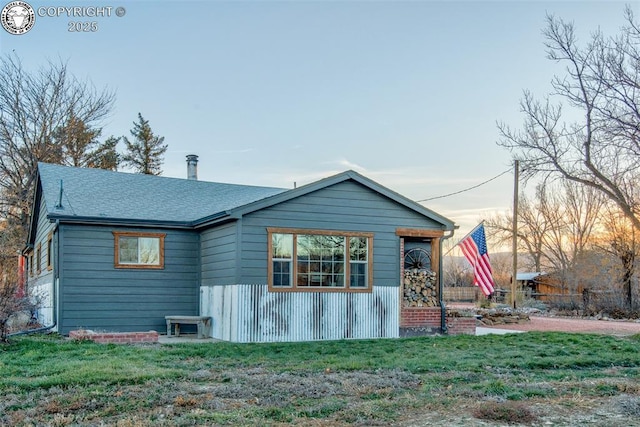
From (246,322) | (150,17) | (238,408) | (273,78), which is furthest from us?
(273,78)

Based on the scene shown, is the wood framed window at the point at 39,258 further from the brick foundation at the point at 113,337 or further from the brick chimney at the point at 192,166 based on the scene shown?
the brick foundation at the point at 113,337

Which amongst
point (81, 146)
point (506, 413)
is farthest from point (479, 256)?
point (81, 146)

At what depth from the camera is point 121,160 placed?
38500 millimetres

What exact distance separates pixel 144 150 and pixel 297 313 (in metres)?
30.3

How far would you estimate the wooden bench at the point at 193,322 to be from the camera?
42.4ft

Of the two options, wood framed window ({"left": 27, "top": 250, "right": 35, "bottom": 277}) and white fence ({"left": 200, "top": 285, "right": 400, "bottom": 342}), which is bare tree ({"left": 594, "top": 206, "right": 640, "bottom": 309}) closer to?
white fence ({"left": 200, "top": 285, "right": 400, "bottom": 342})

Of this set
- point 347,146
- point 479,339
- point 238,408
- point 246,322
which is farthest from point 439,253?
point 238,408

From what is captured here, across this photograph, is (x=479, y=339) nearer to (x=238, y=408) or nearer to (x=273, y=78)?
(x=238, y=408)

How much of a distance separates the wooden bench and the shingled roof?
2.22 m

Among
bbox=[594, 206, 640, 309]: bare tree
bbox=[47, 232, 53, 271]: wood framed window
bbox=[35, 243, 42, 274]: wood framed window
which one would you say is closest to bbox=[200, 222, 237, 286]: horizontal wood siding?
bbox=[47, 232, 53, 271]: wood framed window

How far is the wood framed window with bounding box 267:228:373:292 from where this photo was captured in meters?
12.3

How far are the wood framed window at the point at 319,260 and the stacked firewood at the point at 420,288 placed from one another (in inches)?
59.3

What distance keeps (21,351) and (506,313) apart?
1408 cm

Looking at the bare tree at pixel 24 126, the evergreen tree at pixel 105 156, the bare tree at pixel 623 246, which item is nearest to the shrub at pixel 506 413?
the bare tree at pixel 623 246
